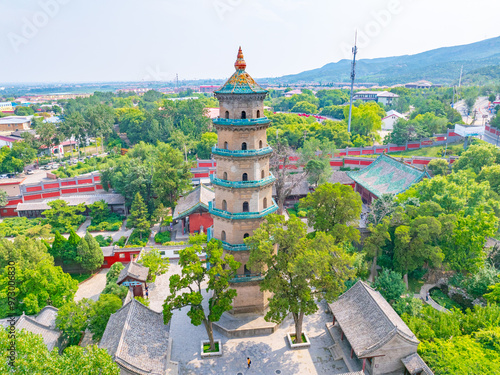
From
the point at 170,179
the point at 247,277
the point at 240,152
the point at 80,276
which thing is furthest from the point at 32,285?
the point at 170,179

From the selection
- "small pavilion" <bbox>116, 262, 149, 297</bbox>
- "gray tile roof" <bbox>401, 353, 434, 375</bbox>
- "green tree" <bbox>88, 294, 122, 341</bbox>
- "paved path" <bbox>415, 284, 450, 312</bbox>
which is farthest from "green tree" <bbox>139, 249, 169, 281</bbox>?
"paved path" <bbox>415, 284, 450, 312</bbox>

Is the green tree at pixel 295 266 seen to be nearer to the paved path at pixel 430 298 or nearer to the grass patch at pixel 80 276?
the paved path at pixel 430 298

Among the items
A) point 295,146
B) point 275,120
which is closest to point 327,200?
point 295,146

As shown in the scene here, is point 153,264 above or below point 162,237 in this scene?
above

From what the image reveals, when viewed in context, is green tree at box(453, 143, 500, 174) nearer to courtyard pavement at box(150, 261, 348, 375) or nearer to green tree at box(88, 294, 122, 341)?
courtyard pavement at box(150, 261, 348, 375)

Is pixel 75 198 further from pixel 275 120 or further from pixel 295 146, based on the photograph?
Result: pixel 275 120

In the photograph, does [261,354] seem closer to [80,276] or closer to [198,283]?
[198,283]

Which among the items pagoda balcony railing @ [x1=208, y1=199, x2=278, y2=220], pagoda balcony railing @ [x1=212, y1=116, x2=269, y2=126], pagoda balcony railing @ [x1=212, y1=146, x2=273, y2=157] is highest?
pagoda balcony railing @ [x1=212, y1=116, x2=269, y2=126]
